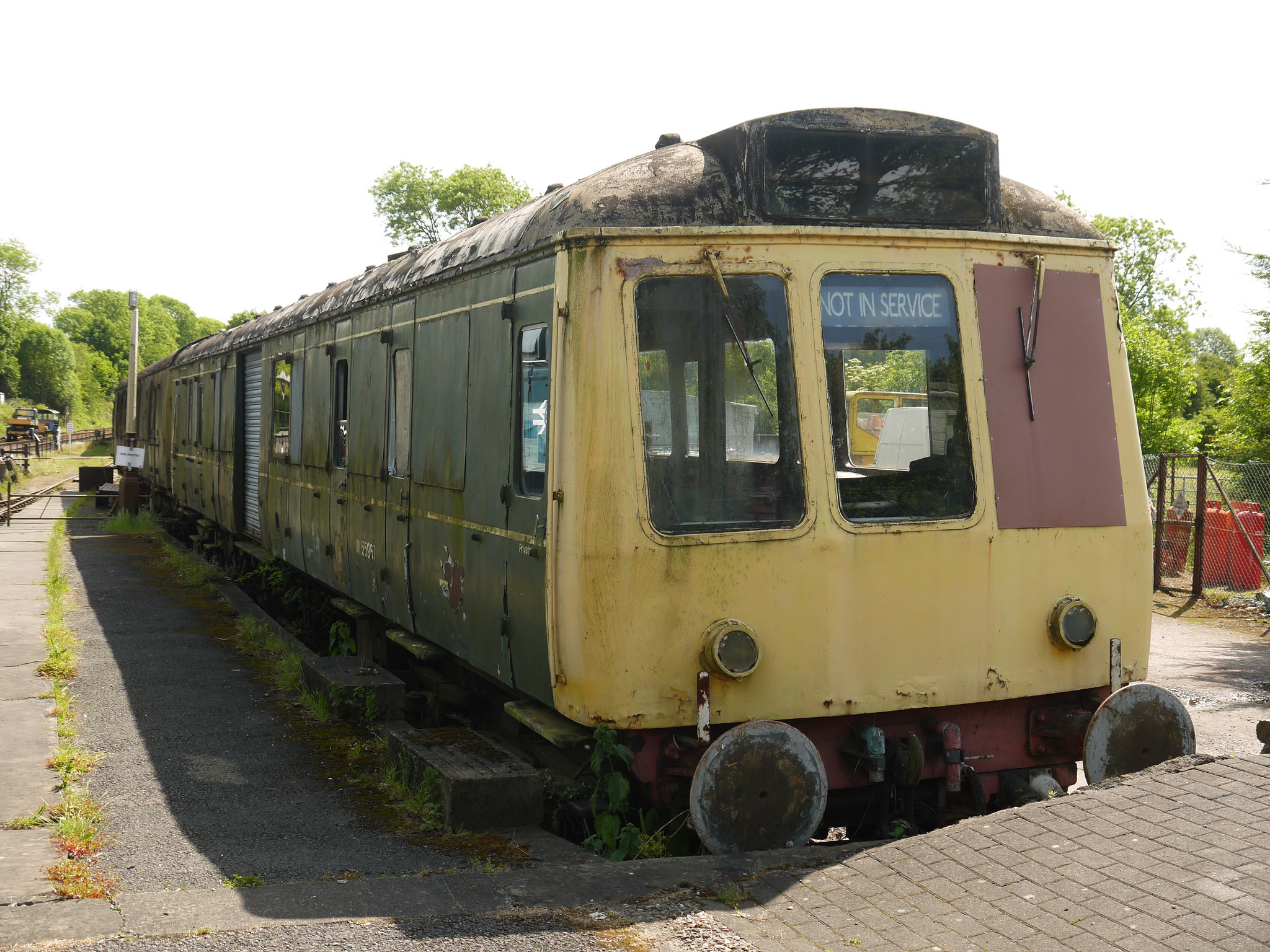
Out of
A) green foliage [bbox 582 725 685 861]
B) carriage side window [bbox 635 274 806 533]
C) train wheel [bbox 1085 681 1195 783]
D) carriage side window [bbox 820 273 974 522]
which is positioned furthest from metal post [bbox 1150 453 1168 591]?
green foliage [bbox 582 725 685 861]

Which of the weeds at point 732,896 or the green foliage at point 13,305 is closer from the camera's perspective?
the weeds at point 732,896

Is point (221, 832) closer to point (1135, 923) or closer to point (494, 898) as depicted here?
point (494, 898)

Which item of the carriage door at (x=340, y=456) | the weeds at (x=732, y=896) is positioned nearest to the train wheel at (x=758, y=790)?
the weeds at (x=732, y=896)

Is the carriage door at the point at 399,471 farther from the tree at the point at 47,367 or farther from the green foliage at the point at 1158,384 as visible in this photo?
the tree at the point at 47,367

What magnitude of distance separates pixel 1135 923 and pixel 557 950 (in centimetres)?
186

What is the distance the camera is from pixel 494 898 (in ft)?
14.4

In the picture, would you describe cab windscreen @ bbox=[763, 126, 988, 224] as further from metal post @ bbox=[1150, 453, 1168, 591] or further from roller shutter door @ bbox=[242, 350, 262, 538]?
metal post @ bbox=[1150, 453, 1168, 591]

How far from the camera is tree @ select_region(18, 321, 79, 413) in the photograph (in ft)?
295

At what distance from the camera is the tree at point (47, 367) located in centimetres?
9000

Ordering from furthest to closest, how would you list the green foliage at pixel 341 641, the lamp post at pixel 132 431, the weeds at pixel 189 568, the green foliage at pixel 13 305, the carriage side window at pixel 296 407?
the green foliage at pixel 13 305, the lamp post at pixel 132 431, the weeds at pixel 189 568, the carriage side window at pixel 296 407, the green foliage at pixel 341 641

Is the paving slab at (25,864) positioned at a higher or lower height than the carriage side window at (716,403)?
lower

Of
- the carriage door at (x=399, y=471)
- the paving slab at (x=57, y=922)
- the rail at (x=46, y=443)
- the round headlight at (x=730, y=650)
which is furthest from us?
the rail at (x=46, y=443)

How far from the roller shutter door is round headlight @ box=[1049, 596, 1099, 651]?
9319 millimetres

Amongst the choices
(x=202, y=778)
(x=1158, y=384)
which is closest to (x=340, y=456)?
(x=202, y=778)
